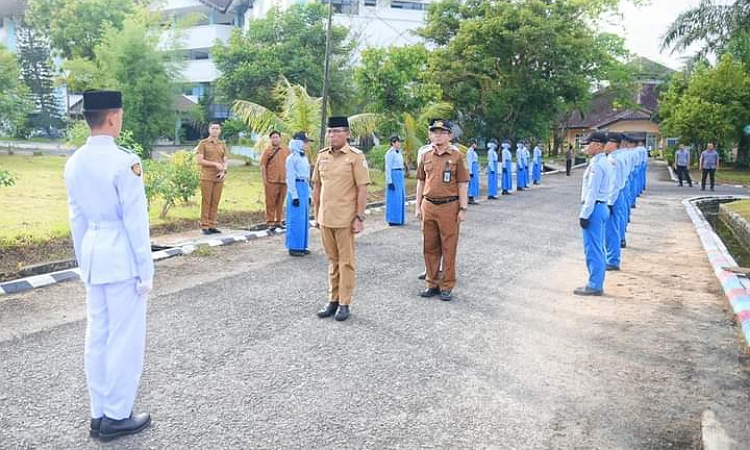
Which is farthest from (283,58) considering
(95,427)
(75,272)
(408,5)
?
(95,427)

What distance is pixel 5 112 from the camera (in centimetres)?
2847

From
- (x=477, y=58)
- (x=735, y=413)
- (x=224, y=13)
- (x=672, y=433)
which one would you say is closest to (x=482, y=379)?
(x=672, y=433)

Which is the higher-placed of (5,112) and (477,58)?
(477,58)

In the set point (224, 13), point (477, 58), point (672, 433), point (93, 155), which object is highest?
point (224, 13)

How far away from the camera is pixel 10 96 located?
2920cm

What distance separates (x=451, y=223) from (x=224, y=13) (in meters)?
44.1

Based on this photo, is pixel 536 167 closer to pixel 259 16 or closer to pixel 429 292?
pixel 429 292

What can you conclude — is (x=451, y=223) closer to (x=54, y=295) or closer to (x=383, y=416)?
(x=383, y=416)

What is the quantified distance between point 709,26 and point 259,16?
1033 inches

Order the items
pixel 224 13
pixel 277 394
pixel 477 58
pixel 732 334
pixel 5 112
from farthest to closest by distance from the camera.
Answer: pixel 224 13, pixel 477 58, pixel 5 112, pixel 732 334, pixel 277 394

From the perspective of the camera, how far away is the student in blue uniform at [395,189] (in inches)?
510

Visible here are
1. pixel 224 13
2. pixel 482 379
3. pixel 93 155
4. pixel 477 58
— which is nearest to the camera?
pixel 93 155

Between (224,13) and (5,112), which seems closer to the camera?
(5,112)

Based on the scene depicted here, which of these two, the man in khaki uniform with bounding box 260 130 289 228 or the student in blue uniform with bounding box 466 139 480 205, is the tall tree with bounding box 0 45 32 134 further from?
the man in khaki uniform with bounding box 260 130 289 228
